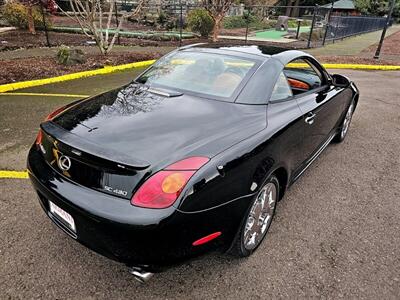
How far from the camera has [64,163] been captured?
2.19m

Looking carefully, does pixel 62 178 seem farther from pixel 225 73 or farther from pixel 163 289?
pixel 225 73

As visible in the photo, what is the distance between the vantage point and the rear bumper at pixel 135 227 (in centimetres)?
188

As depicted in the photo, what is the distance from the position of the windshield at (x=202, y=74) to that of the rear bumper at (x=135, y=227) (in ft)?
3.96

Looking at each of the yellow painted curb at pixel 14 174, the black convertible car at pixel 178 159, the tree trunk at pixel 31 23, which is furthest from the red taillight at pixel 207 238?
the tree trunk at pixel 31 23

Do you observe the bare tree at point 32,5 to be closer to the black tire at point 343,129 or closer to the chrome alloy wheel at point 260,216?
the black tire at point 343,129

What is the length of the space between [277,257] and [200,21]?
14.8 meters

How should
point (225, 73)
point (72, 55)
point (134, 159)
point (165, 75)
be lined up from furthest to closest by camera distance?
point (72, 55)
point (165, 75)
point (225, 73)
point (134, 159)

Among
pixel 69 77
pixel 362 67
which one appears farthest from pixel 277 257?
pixel 362 67

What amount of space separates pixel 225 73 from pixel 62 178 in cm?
166

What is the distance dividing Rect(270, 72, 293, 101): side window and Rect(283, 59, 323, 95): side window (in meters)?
0.26

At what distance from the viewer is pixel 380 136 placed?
5.25 meters

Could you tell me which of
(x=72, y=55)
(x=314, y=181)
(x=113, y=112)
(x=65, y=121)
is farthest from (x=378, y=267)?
(x=72, y=55)

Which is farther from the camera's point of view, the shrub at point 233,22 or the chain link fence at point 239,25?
the shrub at point 233,22

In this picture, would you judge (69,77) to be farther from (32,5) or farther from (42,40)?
(32,5)
